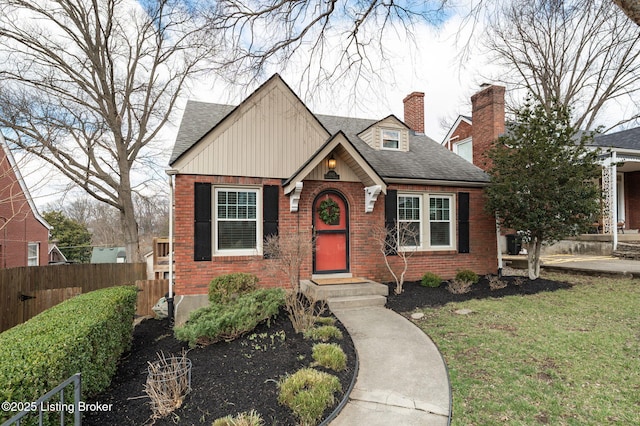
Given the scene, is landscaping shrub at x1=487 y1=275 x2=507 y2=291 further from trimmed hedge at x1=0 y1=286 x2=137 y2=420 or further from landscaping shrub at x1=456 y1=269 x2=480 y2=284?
trimmed hedge at x1=0 y1=286 x2=137 y2=420

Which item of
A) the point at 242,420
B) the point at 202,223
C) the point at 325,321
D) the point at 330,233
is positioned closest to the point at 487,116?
the point at 330,233

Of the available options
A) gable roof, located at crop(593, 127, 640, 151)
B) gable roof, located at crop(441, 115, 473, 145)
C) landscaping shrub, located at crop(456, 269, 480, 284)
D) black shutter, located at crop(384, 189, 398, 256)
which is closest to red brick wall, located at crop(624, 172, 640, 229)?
gable roof, located at crop(593, 127, 640, 151)

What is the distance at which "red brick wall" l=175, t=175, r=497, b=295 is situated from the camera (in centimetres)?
741

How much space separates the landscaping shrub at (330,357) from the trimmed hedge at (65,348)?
8.45 feet

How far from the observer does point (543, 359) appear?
4.30m

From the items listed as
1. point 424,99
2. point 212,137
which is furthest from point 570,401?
point 424,99

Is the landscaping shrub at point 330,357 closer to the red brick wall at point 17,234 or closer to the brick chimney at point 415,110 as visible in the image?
the brick chimney at point 415,110

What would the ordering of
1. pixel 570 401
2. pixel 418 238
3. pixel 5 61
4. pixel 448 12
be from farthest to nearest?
pixel 5 61
pixel 418 238
pixel 448 12
pixel 570 401

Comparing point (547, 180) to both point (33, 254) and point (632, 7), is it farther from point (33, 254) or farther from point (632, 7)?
point (33, 254)

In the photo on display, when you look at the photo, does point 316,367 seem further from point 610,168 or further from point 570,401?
point 610,168

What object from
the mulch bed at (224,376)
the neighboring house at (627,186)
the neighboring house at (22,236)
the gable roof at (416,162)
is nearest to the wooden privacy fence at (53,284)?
the neighboring house at (22,236)

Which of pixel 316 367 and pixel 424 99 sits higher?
pixel 424 99

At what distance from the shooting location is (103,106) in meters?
13.5

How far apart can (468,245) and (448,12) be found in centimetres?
670
